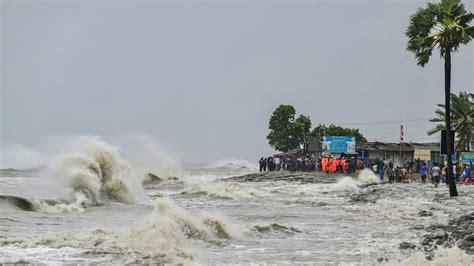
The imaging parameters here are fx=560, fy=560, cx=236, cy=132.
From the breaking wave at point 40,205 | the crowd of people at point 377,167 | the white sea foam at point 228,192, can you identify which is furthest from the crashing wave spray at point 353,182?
the breaking wave at point 40,205

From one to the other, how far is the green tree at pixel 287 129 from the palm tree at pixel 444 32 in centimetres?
5027

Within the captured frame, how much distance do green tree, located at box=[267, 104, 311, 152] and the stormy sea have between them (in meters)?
45.2

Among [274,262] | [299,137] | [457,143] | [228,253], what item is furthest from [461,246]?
[299,137]

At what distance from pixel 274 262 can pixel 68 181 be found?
17117 millimetres

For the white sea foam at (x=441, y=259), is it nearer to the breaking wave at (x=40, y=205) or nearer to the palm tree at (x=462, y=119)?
the breaking wave at (x=40, y=205)

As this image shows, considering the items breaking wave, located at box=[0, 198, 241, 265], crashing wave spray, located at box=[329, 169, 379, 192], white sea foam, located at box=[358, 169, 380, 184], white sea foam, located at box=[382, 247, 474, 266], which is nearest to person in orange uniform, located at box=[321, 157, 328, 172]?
crashing wave spray, located at box=[329, 169, 379, 192]

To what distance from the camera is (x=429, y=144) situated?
191 ft

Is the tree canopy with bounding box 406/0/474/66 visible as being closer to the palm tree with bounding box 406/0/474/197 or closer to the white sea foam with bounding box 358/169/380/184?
the palm tree with bounding box 406/0/474/197

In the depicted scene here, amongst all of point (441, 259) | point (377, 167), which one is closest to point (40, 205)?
point (441, 259)

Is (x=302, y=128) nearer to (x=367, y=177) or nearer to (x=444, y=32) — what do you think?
(x=367, y=177)

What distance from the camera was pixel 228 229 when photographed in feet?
42.2

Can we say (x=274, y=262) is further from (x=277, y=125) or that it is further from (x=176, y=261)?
(x=277, y=125)

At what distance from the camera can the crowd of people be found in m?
29.4

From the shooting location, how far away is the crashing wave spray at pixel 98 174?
2391 centimetres
